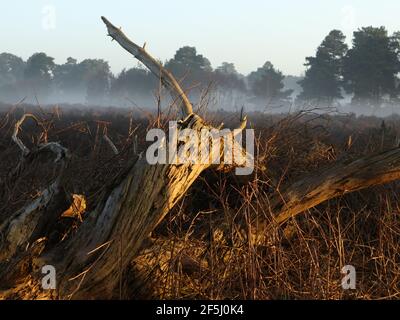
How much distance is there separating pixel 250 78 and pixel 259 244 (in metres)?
96.4

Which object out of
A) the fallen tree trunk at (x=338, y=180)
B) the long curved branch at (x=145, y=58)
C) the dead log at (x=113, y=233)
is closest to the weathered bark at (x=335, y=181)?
the fallen tree trunk at (x=338, y=180)

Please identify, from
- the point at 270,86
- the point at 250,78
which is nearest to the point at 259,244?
the point at 270,86

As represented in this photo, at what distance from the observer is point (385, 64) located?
44.6 m

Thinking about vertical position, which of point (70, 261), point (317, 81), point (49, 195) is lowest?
point (70, 261)

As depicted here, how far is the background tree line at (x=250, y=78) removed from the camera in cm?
4556

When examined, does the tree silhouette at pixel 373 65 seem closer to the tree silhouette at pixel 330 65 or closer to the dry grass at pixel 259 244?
the tree silhouette at pixel 330 65

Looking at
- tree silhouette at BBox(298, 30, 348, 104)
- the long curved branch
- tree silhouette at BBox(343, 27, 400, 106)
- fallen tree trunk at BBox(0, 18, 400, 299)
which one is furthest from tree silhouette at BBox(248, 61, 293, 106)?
fallen tree trunk at BBox(0, 18, 400, 299)

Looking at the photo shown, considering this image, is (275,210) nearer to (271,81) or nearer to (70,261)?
(70,261)

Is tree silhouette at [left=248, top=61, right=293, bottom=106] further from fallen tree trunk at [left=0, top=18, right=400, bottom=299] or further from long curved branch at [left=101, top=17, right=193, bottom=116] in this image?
fallen tree trunk at [left=0, top=18, right=400, bottom=299]

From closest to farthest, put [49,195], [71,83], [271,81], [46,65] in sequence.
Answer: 1. [49,195]
2. [271,81]
3. [46,65]
4. [71,83]

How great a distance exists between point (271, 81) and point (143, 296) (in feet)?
201

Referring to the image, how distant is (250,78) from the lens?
323ft
